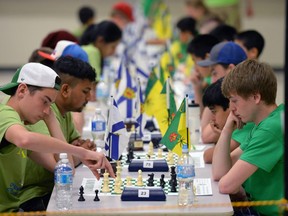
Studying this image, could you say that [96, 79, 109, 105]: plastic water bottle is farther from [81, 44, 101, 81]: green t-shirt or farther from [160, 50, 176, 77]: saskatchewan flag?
[160, 50, 176, 77]: saskatchewan flag

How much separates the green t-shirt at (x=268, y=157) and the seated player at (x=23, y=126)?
837 mm

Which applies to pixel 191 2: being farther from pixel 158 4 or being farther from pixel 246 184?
pixel 246 184

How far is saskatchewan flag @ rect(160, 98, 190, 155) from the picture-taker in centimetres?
454

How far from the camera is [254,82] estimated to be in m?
4.09

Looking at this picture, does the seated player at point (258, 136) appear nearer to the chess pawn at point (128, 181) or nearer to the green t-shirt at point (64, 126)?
the chess pawn at point (128, 181)

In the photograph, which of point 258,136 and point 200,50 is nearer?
point 258,136

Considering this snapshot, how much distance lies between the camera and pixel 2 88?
13.6 ft

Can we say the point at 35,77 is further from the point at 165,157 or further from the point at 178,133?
the point at 165,157

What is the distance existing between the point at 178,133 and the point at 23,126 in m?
1.06

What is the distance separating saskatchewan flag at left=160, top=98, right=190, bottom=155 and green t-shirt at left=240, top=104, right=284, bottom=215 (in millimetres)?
521

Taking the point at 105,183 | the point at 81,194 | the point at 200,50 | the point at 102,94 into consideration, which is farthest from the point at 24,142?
the point at 200,50

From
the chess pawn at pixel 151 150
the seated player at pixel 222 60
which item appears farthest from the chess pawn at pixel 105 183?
the seated player at pixel 222 60

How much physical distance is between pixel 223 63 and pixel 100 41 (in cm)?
242

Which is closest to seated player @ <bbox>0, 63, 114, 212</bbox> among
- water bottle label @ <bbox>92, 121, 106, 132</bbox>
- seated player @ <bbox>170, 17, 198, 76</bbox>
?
water bottle label @ <bbox>92, 121, 106, 132</bbox>
